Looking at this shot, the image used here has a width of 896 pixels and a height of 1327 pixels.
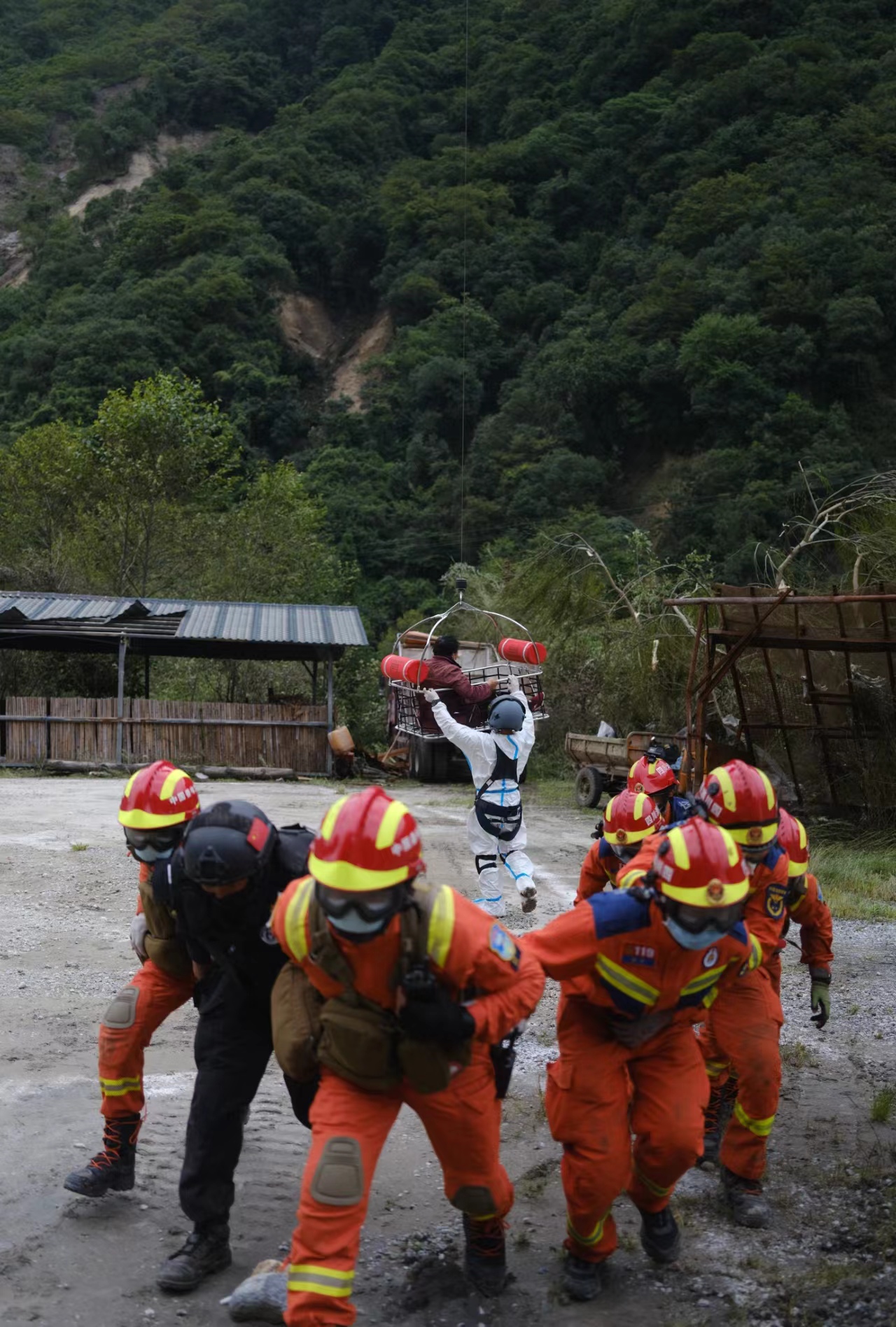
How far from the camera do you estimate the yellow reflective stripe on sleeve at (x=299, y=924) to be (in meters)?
3.68

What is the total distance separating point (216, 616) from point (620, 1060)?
65.8 ft

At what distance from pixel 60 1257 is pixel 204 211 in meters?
69.1

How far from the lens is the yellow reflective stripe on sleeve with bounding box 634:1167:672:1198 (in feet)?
13.8

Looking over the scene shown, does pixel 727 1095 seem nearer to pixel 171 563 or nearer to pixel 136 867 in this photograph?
pixel 136 867

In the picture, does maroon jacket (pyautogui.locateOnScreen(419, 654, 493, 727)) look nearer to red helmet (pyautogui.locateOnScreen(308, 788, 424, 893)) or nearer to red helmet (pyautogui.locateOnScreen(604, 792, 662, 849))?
red helmet (pyautogui.locateOnScreen(604, 792, 662, 849))

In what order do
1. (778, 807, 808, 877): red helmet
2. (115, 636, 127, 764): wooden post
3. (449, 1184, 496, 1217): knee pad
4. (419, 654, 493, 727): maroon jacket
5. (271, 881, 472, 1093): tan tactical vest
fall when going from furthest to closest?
(115, 636, 127, 764): wooden post, (419, 654, 493, 727): maroon jacket, (778, 807, 808, 877): red helmet, (449, 1184, 496, 1217): knee pad, (271, 881, 472, 1093): tan tactical vest

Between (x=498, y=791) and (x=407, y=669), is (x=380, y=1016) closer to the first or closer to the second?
(x=498, y=791)

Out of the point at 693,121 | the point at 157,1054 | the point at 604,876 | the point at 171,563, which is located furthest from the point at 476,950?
the point at 693,121

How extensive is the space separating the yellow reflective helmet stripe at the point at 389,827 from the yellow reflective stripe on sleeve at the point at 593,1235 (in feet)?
5.15

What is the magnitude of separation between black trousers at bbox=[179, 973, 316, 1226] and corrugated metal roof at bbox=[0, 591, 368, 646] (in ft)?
57.8

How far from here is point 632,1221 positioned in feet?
15.6

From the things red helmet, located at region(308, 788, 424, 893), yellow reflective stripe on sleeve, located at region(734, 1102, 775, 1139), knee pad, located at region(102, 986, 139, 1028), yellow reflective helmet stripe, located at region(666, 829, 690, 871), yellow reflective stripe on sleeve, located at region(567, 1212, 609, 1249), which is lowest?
yellow reflective stripe on sleeve, located at region(567, 1212, 609, 1249)

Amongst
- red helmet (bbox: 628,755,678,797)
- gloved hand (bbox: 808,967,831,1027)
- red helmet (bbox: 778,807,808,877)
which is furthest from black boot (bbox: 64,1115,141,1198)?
red helmet (bbox: 628,755,678,797)

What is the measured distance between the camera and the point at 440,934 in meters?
3.64
